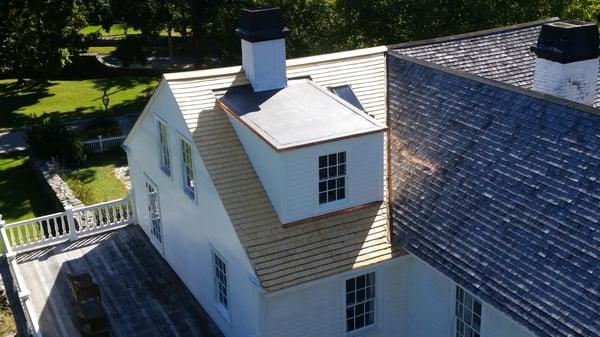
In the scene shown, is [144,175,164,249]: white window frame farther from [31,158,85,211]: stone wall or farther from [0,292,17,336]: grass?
[31,158,85,211]: stone wall

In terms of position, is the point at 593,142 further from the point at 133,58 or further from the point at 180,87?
the point at 133,58

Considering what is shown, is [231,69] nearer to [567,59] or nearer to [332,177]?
[332,177]

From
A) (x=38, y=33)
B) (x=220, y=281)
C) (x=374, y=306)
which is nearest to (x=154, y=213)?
(x=220, y=281)

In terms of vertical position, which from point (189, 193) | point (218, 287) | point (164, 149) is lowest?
point (218, 287)

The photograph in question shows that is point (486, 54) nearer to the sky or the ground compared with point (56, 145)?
nearer to the sky

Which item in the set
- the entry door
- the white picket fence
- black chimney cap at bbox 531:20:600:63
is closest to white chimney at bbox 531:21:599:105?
black chimney cap at bbox 531:20:600:63

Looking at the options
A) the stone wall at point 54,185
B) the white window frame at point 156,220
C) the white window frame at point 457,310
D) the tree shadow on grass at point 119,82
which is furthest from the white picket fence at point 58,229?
the tree shadow on grass at point 119,82

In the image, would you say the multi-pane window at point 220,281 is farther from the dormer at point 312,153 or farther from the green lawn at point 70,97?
the green lawn at point 70,97
